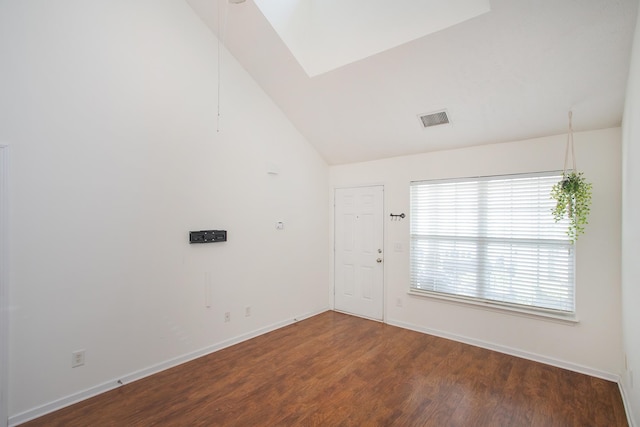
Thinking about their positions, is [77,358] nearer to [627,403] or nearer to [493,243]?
[493,243]

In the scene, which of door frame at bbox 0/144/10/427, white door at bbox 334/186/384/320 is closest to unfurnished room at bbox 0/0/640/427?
door frame at bbox 0/144/10/427

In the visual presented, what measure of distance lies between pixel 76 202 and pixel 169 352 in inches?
66.1

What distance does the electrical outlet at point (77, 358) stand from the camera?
7.74 feet

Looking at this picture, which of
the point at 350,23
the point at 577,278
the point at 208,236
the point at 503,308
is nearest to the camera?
the point at 577,278

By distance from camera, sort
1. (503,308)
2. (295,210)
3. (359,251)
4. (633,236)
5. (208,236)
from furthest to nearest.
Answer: (359,251) → (295,210) → (503,308) → (208,236) → (633,236)

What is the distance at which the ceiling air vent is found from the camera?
3323mm

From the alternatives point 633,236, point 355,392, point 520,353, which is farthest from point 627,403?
point 355,392

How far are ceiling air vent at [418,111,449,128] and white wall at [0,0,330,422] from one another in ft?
6.65

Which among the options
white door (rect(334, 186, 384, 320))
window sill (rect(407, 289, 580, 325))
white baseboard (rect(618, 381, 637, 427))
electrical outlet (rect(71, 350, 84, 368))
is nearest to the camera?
white baseboard (rect(618, 381, 637, 427))

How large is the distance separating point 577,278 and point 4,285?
16.4ft

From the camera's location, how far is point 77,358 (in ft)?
7.81

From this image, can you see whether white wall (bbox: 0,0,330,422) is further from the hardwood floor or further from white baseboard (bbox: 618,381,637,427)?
white baseboard (bbox: 618,381,637,427)

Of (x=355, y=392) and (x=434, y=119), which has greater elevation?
(x=434, y=119)

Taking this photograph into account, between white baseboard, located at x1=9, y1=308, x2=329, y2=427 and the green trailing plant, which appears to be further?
the green trailing plant
